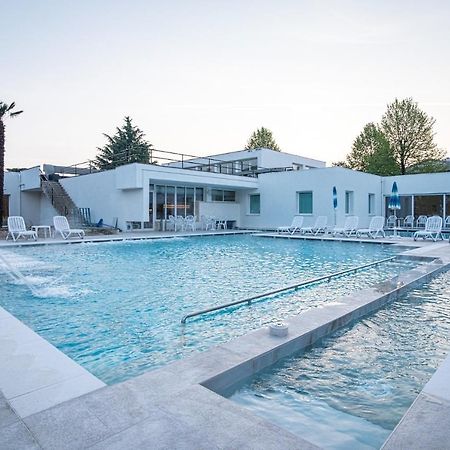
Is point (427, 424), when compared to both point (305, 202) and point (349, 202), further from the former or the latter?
point (349, 202)

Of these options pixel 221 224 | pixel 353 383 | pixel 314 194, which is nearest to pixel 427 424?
pixel 353 383

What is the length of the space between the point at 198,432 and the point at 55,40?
13876 millimetres

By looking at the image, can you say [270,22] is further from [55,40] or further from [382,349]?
[382,349]

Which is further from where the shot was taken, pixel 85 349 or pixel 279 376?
pixel 85 349

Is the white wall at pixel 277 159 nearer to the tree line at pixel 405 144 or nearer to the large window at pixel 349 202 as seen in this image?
the large window at pixel 349 202

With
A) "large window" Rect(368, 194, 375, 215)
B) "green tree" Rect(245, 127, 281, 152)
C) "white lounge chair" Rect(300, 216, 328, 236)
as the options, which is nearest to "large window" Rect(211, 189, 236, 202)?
"white lounge chair" Rect(300, 216, 328, 236)

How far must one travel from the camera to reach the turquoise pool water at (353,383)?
2.50m

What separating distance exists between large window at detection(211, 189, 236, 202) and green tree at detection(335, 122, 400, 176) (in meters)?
19.5

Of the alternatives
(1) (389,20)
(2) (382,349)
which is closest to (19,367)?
(2) (382,349)

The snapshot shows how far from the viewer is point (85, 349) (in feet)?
12.6

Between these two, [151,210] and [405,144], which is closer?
[151,210]

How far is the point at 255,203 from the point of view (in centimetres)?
2473

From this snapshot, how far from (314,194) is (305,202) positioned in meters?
0.91

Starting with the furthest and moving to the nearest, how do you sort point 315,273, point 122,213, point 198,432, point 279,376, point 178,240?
point 122,213, point 178,240, point 315,273, point 279,376, point 198,432
